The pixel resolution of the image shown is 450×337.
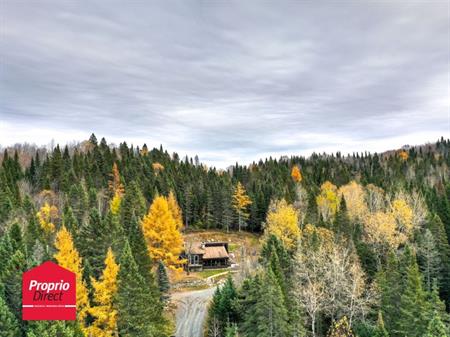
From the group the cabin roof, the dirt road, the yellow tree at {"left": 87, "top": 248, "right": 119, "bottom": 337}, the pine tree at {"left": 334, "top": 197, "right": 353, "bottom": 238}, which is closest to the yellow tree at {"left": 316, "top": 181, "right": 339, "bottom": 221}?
the pine tree at {"left": 334, "top": 197, "right": 353, "bottom": 238}

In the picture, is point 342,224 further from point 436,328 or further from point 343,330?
point 436,328

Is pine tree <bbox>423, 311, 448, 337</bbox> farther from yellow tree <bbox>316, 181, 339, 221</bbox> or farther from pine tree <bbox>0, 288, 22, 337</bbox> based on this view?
yellow tree <bbox>316, 181, 339, 221</bbox>

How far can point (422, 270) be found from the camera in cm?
4816

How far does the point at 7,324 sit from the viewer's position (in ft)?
81.1

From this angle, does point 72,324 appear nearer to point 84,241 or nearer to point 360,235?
point 84,241

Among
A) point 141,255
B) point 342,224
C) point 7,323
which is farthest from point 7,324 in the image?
point 342,224

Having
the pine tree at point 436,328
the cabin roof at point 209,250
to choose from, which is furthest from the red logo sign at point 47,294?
the cabin roof at point 209,250

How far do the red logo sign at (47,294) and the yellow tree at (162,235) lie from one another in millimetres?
27638

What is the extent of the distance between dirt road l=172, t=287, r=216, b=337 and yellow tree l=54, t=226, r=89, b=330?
14.1 metres

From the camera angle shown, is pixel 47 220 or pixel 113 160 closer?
pixel 47 220

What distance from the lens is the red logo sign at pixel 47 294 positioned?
25.1 metres

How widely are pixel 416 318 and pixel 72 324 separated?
29570 millimetres

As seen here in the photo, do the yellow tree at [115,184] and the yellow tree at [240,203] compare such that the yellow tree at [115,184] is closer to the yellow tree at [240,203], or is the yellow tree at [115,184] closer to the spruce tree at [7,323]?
the yellow tree at [240,203]

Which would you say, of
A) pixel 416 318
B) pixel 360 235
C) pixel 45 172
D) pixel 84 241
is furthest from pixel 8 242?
pixel 45 172
